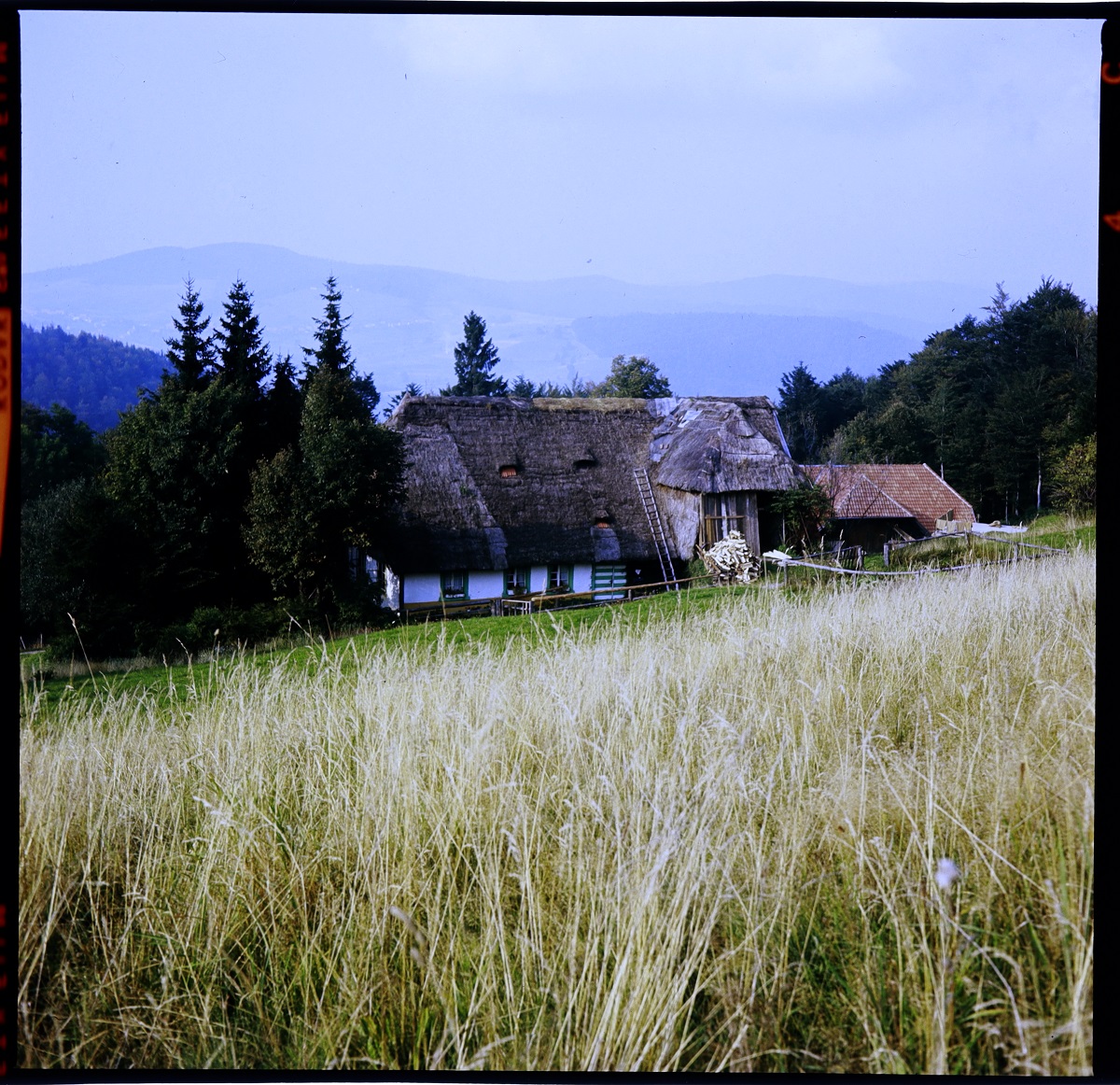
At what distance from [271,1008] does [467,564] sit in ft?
8.69

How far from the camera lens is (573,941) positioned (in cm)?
159

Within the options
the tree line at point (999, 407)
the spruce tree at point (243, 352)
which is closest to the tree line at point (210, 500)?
the spruce tree at point (243, 352)

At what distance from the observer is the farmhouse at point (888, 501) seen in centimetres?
354

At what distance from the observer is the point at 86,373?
2338 mm

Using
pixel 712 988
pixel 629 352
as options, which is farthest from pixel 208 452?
pixel 629 352

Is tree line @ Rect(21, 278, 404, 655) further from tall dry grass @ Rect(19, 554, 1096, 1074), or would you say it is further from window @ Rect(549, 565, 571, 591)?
window @ Rect(549, 565, 571, 591)

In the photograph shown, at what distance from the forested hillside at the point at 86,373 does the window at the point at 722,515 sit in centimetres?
Result: 412

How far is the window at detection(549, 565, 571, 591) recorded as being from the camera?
18.5ft

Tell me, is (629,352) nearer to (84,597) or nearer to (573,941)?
→ (84,597)

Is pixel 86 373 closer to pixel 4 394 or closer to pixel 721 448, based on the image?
pixel 4 394

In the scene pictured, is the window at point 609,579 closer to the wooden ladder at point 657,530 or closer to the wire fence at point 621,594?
the wire fence at point 621,594

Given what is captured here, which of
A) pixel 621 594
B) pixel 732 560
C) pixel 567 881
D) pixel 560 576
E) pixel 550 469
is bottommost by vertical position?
pixel 567 881

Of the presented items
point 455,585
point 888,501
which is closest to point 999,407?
point 888,501

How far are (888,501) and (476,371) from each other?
8.63 ft
